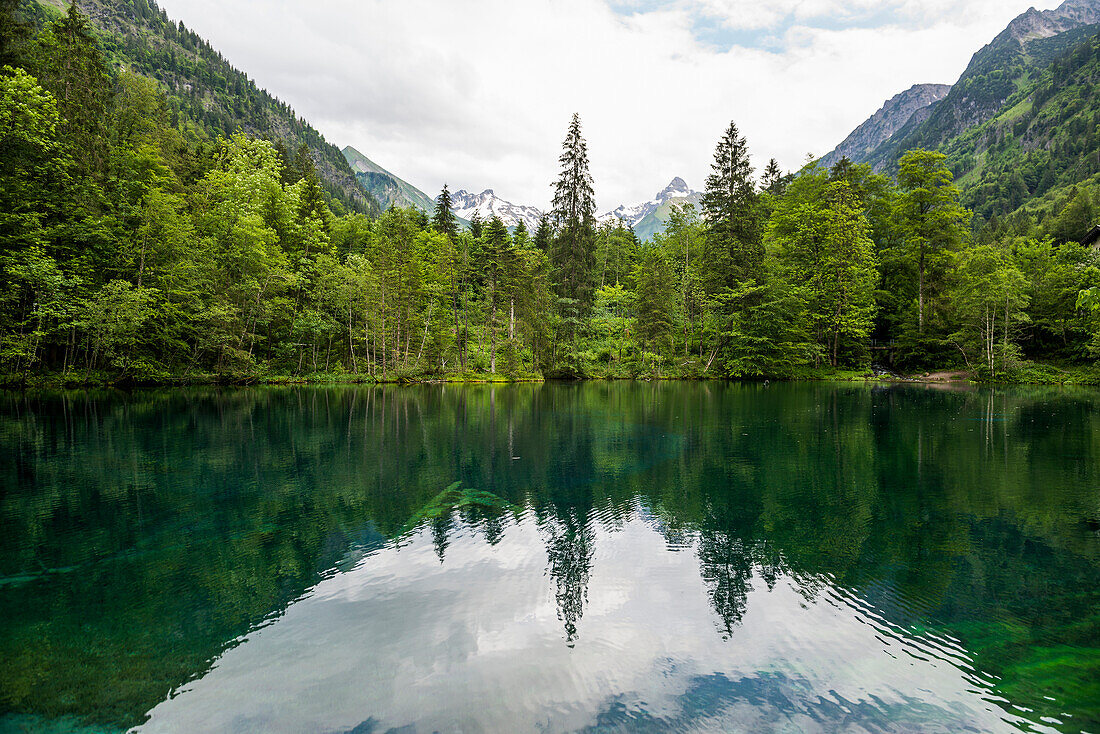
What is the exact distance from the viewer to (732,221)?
46.5m

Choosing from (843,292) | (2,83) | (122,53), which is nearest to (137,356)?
(2,83)

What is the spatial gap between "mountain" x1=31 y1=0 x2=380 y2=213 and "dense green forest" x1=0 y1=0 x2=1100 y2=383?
7603cm

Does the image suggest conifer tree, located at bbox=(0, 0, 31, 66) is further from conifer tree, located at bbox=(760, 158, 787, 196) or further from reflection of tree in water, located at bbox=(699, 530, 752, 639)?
conifer tree, located at bbox=(760, 158, 787, 196)

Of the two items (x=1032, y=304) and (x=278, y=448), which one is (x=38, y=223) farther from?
(x=1032, y=304)

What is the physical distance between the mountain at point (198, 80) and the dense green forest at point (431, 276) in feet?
249

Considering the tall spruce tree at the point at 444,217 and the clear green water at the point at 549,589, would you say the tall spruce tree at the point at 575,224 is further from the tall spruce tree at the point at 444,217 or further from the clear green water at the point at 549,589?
the clear green water at the point at 549,589

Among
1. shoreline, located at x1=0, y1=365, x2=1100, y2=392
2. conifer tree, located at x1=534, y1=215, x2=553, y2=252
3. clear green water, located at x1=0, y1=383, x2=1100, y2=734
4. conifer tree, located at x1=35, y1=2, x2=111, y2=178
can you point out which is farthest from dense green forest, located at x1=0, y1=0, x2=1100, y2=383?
→ clear green water, located at x1=0, y1=383, x2=1100, y2=734

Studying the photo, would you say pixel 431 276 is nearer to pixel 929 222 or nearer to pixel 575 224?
pixel 575 224

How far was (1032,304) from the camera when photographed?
38688mm

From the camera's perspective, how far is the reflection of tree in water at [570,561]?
18.1 feet

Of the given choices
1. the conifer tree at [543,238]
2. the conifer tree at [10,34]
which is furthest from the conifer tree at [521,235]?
the conifer tree at [10,34]

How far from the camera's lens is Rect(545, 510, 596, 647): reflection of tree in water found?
5517mm

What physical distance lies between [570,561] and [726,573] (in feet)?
7.02

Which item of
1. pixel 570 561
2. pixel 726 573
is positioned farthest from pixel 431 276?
pixel 726 573
